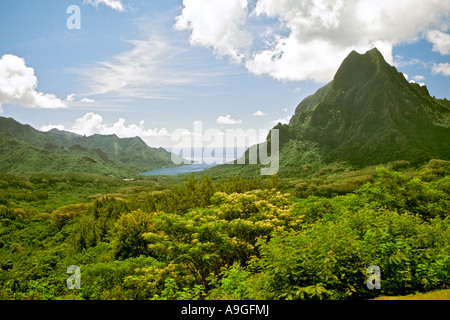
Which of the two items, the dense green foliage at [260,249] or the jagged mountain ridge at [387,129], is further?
the jagged mountain ridge at [387,129]

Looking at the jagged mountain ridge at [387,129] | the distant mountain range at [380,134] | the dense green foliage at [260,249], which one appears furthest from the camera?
the distant mountain range at [380,134]

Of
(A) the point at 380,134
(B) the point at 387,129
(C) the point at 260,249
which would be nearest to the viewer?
(C) the point at 260,249

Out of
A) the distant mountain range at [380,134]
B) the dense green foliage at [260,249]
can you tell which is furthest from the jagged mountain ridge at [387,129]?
the dense green foliage at [260,249]

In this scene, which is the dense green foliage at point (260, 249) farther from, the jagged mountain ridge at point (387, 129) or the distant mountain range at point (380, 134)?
the jagged mountain ridge at point (387, 129)

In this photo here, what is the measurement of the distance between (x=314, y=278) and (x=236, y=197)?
11306 millimetres

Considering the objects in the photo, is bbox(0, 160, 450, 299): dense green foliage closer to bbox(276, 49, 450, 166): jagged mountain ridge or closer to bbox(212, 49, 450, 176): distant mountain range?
bbox(212, 49, 450, 176): distant mountain range

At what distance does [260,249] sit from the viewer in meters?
15.7

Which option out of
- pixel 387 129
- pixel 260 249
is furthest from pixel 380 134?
pixel 260 249

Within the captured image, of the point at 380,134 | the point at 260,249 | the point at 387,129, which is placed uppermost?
the point at 387,129

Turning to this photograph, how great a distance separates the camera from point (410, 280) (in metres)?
9.75

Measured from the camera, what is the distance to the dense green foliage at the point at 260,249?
30.2ft

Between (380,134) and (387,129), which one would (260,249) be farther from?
(387,129)

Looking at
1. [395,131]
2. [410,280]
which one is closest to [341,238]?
[410,280]
